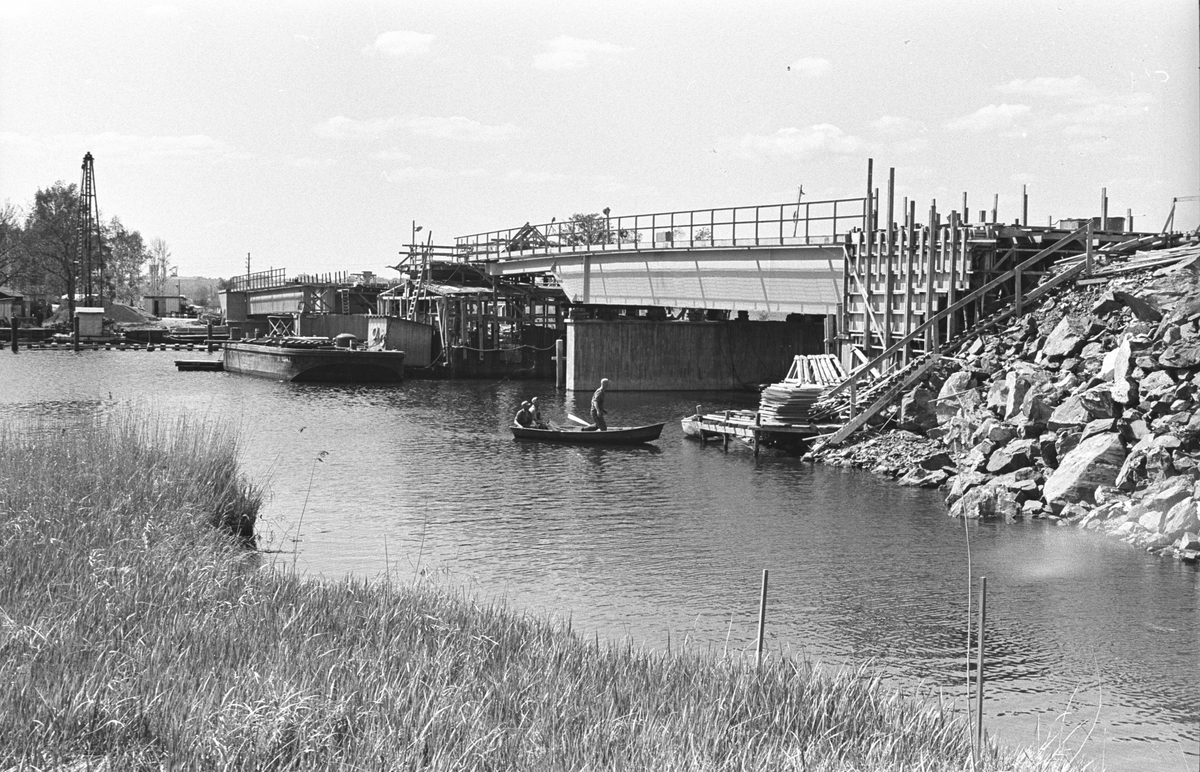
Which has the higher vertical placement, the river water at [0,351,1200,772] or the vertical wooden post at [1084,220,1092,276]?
the vertical wooden post at [1084,220,1092,276]

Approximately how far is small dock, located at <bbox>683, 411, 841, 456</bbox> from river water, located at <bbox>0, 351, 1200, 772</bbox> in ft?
2.46

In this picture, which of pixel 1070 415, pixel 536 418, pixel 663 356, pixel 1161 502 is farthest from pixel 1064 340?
pixel 663 356

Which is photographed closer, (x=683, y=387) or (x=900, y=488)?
(x=900, y=488)

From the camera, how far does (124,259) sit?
187125 millimetres

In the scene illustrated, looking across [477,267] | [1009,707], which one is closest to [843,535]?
[1009,707]

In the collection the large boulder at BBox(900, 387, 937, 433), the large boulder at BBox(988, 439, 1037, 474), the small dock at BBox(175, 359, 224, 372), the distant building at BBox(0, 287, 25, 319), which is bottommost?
the small dock at BBox(175, 359, 224, 372)

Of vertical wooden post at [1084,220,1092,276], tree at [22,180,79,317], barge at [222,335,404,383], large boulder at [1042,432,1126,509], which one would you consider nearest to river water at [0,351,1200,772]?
large boulder at [1042,432,1126,509]

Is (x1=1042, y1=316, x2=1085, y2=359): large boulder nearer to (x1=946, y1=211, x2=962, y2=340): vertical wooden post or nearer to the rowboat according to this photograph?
(x1=946, y1=211, x2=962, y2=340): vertical wooden post

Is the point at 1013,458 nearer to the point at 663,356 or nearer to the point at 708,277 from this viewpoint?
the point at 708,277

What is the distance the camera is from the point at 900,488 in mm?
33750

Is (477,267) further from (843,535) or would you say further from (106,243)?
(106,243)

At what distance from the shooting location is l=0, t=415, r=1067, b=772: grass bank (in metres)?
9.79

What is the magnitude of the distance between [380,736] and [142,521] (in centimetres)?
934

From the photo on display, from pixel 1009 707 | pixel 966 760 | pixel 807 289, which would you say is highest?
pixel 807 289
